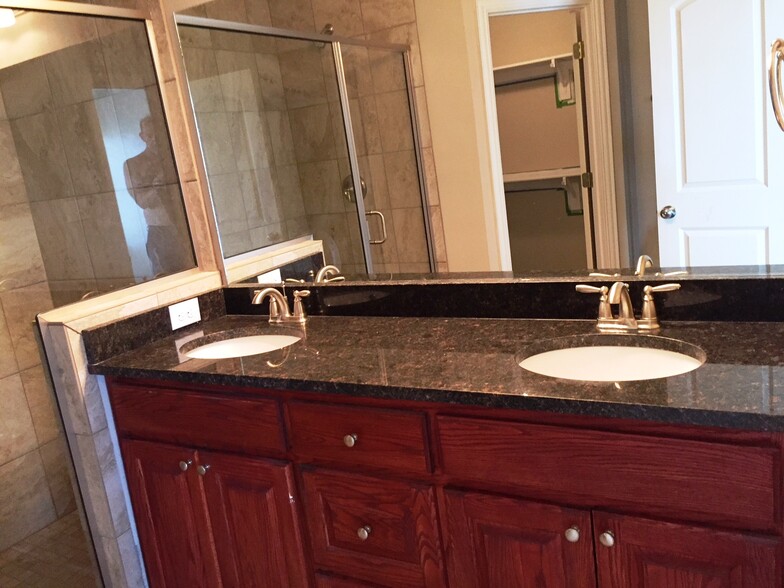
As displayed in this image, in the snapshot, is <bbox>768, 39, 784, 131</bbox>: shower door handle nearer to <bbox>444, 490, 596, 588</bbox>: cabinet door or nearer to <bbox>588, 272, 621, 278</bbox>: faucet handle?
<bbox>588, 272, 621, 278</bbox>: faucet handle

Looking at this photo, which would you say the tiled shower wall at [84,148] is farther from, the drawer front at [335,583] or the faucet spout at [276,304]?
the drawer front at [335,583]

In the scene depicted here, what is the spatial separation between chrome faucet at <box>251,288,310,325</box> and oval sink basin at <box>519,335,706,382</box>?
82cm

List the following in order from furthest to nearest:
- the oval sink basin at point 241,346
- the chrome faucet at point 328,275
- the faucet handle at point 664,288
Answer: the chrome faucet at point 328,275 < the oval sink basin at point 241,346 < the faucet handle at point 664,288

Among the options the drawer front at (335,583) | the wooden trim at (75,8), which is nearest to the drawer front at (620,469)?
the drawer front at (335,583)

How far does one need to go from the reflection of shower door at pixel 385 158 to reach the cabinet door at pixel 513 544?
776mm

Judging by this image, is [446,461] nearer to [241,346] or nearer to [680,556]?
[680,556]

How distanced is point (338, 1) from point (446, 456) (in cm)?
140

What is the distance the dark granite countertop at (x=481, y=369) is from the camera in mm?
1118

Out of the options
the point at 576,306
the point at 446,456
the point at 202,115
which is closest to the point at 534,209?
the point at 576,306

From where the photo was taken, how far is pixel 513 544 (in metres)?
1.33

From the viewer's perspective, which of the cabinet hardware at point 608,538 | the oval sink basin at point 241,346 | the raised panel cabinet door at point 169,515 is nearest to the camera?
the cabinet hardware at point 608,538

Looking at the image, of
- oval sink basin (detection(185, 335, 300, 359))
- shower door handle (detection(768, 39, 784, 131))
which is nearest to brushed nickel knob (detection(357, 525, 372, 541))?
oval sink basin (detection(185, 335, 300, 359))

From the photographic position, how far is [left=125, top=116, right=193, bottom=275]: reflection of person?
7.40ft

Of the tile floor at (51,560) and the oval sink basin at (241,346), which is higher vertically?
the oval sink basin at (241,346)
